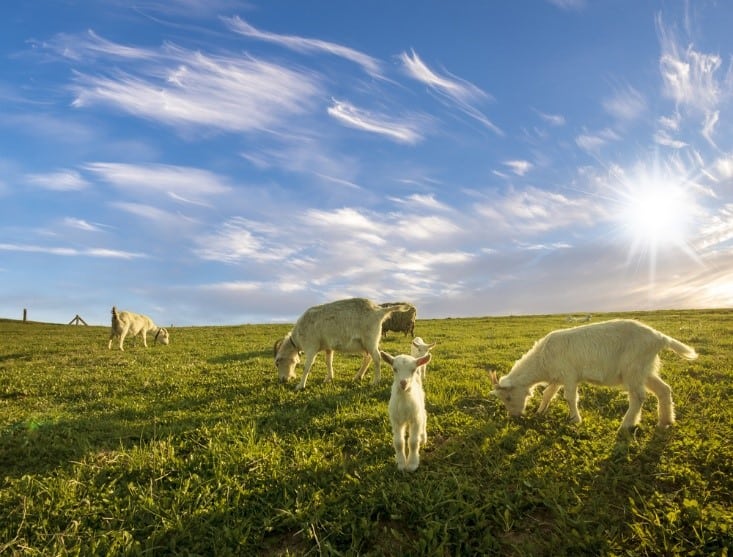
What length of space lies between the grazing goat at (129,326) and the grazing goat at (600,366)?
24450mm

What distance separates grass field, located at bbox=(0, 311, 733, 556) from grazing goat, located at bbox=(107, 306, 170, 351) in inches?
664

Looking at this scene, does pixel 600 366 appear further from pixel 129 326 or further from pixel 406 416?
pixel 129 326

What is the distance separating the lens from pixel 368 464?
274 inches

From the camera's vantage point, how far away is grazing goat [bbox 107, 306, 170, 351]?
26.7 m

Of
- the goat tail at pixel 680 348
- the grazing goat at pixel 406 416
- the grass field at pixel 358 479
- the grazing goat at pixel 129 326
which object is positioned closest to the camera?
the grass field at pixel 358 479

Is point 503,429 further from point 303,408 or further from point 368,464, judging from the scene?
point 303,408

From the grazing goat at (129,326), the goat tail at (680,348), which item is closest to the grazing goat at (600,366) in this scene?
the goat tail at (680,348)

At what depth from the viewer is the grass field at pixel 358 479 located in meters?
5.34

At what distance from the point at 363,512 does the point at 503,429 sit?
3.77m

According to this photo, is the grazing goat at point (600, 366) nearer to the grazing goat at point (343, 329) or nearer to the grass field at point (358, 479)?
the grass field at point (358, 479)

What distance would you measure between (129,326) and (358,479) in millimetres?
26418

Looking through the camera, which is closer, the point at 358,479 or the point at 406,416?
the point at 358,479

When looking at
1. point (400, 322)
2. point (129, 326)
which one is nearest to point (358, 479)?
point (400, 322)

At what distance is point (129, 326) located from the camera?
27922mm
